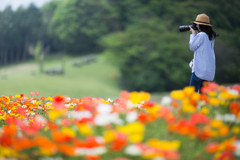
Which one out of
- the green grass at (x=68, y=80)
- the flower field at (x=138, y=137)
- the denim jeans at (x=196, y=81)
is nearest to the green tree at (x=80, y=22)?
the green grass at (x=68, y=80)

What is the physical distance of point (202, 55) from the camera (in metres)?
3.91

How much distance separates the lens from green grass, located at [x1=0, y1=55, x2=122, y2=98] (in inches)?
823

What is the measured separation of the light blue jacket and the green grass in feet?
52.0

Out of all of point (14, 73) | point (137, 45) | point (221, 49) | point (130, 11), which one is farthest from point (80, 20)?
point (221, 49)

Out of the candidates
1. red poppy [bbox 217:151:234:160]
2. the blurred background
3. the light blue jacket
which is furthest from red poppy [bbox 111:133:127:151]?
the blurred background

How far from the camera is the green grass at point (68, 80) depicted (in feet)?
68.6

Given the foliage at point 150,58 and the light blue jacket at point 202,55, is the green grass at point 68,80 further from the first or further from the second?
the light blue jacket at point 202,55

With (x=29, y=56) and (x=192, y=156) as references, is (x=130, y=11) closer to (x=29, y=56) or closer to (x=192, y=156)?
(x=29, y=56)

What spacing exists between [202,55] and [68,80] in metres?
22.1

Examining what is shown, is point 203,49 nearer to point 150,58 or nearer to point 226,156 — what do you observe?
point 226,156

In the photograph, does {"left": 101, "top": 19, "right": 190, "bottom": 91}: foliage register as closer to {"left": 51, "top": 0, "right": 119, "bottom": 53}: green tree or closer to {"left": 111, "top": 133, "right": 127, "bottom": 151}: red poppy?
{"left": 51, "top": 0, "right": 119, "bottom": 53}: green tree

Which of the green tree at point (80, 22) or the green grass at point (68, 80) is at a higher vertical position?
the green tree at point (80, 22)

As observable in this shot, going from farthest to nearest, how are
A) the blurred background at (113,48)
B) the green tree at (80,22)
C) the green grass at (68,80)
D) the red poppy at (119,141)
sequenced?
the green tree at (80,22) → the blurred background at (113,48) → the green grass at (68,80) → the red poppy at (119,141)

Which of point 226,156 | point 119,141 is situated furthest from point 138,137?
point 226,156
